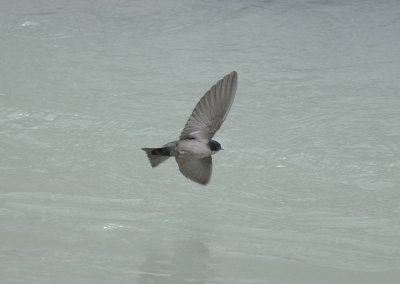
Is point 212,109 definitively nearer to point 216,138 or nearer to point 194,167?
point 194,167

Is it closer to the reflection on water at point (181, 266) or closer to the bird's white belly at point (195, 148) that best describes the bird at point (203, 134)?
the bird's white belly at point (195, 148)

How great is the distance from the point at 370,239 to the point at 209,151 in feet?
2.99

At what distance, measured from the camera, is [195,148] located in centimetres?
222

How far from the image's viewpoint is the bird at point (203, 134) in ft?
7.06

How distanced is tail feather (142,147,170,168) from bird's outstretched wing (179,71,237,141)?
8 cm

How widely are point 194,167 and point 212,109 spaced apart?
0.21m

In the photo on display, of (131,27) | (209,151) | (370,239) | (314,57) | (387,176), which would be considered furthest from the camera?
(131,27)

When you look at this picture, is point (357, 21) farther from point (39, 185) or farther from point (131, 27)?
point (39, 185)

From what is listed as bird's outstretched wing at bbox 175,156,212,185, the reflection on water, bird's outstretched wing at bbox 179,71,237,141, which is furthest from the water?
bird's outstretched wing at bbox 179,71,237,141

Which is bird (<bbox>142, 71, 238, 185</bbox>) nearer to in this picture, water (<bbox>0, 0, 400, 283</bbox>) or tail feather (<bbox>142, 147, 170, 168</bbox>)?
tail feather (<bbox>142, 147, 170, 168</bbox>)

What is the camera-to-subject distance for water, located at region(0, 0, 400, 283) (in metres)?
2.60

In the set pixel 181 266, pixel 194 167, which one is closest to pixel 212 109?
pixel 194 167

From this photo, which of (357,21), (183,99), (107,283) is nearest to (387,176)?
(183,99)

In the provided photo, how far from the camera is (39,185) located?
3.12 m
